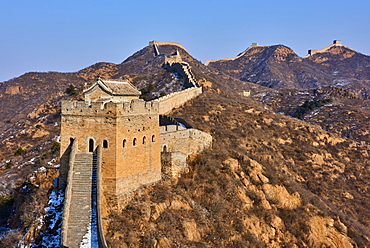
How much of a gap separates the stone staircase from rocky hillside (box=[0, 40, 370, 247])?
1.31m

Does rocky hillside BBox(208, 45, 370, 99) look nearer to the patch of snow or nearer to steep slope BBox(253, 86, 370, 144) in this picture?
steep slope BBox(253, 86, 370, 144)

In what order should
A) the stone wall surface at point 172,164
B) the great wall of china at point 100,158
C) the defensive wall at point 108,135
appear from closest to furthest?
1. the great wall of china at point 100,158
2. the defensive wall at point 108,135
3. the stone wall surface at point 172,164

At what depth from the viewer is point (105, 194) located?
595 inches

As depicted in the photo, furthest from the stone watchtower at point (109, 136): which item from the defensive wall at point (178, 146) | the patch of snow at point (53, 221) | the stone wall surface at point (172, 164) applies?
the defensive wall at point (178, 146)

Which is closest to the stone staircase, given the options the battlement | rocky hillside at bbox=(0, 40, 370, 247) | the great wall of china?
the great wall of china

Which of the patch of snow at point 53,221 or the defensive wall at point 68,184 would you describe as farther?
the patch of snow at point 53,221

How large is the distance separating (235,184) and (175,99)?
21.4m

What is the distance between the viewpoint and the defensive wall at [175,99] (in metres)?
37.3

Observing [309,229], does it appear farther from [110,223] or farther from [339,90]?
[339,90]

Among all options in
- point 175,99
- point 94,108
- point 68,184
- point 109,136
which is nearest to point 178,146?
point 109,136

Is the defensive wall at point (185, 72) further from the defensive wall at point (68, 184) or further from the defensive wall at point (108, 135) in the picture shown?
the defensive wall at point (68, 184)

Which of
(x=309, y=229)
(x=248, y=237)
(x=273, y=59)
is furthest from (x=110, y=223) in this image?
(x=273, y=59)

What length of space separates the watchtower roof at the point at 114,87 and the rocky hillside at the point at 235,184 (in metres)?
5.89

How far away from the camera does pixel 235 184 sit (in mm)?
21781
